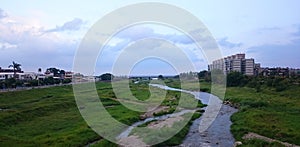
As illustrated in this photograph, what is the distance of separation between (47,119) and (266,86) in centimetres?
4070

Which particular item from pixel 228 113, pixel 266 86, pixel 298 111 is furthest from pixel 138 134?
pixel 266 86

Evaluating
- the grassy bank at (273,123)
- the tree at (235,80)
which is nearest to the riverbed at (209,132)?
the grassy bank at (273,123)

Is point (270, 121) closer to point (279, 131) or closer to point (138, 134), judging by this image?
point (279, 131)

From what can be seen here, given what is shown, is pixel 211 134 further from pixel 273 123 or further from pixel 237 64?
pixel 237 64

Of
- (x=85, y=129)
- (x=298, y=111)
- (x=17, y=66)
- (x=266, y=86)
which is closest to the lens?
(x=85, y=129)

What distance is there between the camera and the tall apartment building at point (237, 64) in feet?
383

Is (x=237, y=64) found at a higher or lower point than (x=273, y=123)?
higher

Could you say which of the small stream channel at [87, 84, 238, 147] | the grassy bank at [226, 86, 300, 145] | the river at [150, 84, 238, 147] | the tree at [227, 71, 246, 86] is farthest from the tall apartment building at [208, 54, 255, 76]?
the river at [150, 84, 238, 147]

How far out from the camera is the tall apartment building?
11662 cm

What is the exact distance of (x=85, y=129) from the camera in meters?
21.3

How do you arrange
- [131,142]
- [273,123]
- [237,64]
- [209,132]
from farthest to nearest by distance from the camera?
1. [237,64]
2. [273,123]
3. [209,132]
4. [131,142]

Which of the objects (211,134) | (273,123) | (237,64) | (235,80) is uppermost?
(237,64)

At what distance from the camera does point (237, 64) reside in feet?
400

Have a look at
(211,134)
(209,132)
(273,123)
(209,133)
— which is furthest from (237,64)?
(211,134)
